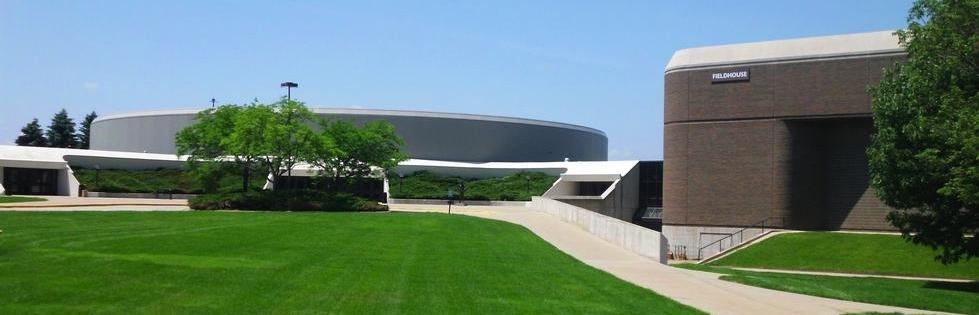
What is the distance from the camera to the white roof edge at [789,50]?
1994 inches

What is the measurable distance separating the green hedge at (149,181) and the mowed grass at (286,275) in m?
42.2

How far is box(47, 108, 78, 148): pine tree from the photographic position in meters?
126

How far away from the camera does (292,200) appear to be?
4700 cm

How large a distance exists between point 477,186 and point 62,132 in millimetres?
72540

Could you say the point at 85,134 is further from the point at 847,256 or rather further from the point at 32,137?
the point at 847,256

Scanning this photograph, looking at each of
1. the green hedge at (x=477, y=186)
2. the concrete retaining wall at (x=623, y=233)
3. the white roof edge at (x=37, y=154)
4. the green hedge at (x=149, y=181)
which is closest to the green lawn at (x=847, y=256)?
the concrete retaining wall at (x=623, y=233)

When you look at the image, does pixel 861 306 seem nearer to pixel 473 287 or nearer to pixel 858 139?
pixel 473 287

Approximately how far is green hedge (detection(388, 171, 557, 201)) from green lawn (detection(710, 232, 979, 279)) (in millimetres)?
28445

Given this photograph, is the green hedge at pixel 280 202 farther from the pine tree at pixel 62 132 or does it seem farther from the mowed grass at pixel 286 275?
the pine tree at pixel 62 132

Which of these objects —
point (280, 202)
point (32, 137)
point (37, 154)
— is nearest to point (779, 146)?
point (280, 202)

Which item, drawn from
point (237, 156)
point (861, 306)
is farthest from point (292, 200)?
point (861, 306)

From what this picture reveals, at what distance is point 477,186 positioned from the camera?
275ft

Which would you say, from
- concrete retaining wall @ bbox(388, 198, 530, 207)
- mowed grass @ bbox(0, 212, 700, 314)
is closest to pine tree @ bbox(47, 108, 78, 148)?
concrete retaining wall @ bbox(388, 198, 530, 207)

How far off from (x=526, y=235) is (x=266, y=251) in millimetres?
13850
